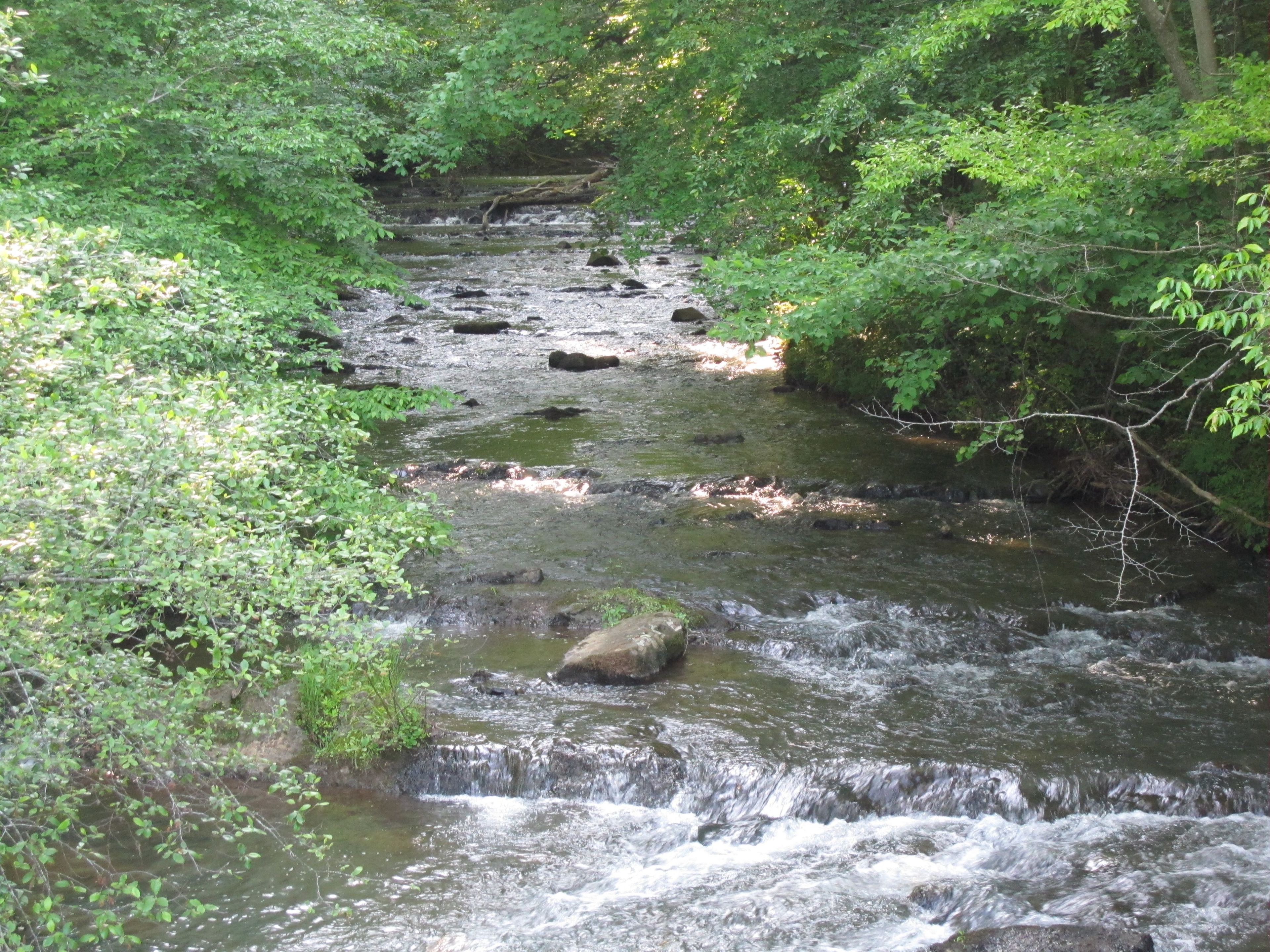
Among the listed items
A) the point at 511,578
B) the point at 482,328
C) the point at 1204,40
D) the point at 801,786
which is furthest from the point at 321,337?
the point at 1204,40

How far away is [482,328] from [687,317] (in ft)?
14.9

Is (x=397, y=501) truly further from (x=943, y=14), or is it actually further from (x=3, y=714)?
(x=943, y=14)

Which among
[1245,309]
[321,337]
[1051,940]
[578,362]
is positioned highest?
[1245,309]

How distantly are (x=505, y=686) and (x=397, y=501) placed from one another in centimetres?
177

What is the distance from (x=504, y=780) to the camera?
7.87 metres

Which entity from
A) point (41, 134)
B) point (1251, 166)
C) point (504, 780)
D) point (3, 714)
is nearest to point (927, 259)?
point (1251, 166)

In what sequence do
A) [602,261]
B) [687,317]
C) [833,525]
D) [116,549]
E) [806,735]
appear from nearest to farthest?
[116,549] < [806,735] < [833,525] < [687,317] < [602,261]

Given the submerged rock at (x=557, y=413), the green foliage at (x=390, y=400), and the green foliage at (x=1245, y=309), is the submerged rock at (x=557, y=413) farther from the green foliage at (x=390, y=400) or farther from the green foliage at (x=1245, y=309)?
the green foliage at (x=1245, y=309)

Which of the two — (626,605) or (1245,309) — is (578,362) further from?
(1245,309)

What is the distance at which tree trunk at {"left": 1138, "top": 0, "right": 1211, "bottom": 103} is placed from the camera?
29.5 ft

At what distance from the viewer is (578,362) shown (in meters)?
20.6

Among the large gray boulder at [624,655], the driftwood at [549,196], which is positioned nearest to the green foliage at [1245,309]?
the large gray boulder at [624,655]

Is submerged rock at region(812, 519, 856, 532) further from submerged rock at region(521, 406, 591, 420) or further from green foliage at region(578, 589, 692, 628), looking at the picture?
submerged rock at region(521, 406, 591, 420)

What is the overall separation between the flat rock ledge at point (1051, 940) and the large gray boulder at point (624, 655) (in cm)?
365
